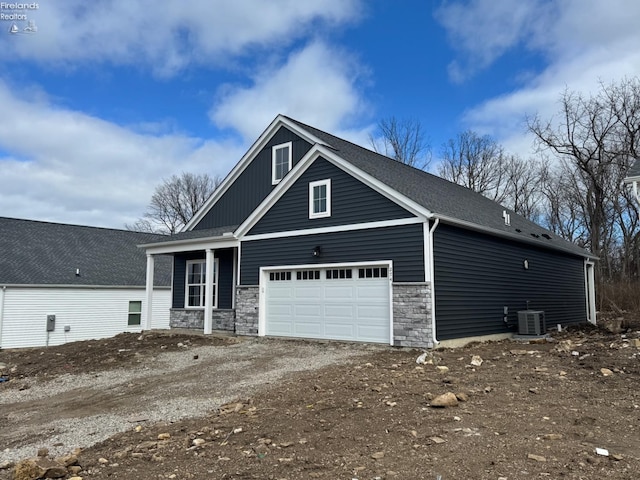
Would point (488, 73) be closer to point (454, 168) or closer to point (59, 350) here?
point (454, 168)

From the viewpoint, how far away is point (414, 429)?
208 inches

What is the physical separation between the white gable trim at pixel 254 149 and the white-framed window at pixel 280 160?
0.55 metres

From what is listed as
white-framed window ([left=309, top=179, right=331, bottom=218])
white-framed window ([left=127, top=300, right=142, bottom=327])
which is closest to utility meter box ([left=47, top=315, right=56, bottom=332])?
white-framed window ([left=127, top=300, right=142, bottom=327])

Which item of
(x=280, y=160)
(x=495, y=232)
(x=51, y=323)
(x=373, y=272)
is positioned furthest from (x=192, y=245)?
(x=51, y=323)

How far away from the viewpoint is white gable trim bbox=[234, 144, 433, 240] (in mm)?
11562

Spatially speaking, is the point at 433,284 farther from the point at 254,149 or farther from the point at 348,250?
the point at 254,149

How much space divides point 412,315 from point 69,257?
792 inches

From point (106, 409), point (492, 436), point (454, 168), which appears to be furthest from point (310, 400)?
point (454, 168)

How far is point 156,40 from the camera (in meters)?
12.7

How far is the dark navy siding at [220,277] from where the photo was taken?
17.0 metres

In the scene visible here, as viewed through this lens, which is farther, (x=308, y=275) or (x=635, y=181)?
(x=308, y=275)

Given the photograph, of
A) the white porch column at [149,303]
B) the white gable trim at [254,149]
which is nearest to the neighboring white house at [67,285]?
the white porch column at [149,303]

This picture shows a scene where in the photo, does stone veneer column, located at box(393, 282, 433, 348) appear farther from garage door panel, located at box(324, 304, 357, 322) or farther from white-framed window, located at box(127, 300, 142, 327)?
white-framed window, located at box(127, 300, 142, 327)

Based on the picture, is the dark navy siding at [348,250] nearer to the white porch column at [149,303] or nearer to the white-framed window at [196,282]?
the white-framed window at [196,282]
